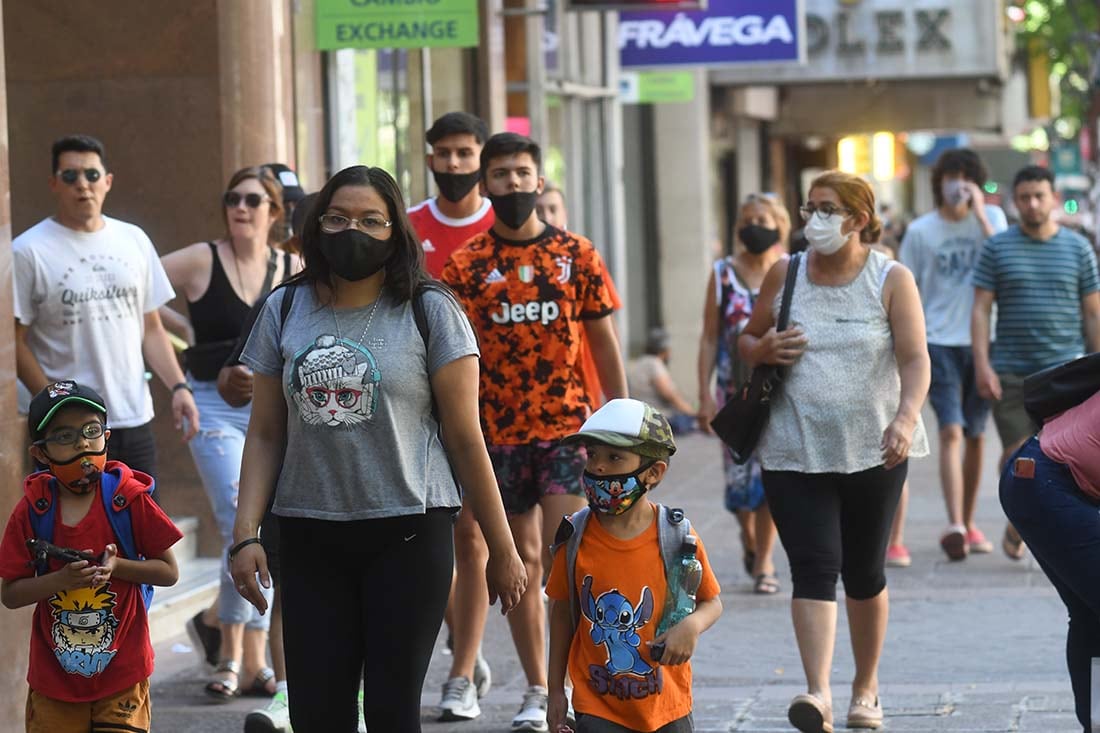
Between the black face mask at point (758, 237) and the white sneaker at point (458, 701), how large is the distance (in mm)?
3762

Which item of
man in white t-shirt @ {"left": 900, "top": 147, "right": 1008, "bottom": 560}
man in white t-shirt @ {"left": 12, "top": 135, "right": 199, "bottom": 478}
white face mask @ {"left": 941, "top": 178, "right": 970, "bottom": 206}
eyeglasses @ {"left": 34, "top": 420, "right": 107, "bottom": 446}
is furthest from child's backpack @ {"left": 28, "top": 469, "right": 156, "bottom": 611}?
white face mask @ {"left": 941, "top": 178, "right": 970, "bottom": 206}

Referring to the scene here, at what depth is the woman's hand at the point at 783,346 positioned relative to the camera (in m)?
6.77

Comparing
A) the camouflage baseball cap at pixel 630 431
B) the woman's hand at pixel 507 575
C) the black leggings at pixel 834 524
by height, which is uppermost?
the camouflage baseball cap at pixel 630 431

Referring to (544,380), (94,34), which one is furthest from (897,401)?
(94,34)

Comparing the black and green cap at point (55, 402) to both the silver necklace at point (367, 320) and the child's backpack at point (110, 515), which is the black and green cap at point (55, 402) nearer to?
the child's backpack at point (110, 515)

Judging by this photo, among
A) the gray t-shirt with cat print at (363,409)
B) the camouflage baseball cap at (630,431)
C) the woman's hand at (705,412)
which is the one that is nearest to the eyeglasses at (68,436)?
the gray t-shirt with cat print at (363,409)

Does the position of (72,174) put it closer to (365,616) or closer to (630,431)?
(365,616)

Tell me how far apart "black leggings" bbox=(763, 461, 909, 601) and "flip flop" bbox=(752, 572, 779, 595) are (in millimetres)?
3076

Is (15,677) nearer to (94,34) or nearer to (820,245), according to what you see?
(820,245)

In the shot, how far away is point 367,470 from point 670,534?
32.6 inches

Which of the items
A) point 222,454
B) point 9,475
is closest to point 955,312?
point 222,454

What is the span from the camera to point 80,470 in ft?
17.1

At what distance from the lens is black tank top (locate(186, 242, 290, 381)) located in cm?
777

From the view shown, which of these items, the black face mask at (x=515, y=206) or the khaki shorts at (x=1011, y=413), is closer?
the black face mask at (x=515, y=206)
